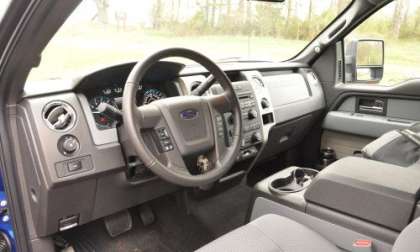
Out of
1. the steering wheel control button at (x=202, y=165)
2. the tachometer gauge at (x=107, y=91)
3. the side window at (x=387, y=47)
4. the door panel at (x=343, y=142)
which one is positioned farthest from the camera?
the door panel at (x=343, y=142)

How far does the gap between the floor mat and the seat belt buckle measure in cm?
103

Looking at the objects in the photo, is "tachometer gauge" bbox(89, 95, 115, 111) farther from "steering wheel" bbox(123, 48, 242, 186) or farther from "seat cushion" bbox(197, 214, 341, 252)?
"seat cushion" bbox(197, 214, 341, 252)

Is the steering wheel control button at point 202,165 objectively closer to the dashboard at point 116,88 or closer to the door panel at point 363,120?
the dashboard at point 116,88

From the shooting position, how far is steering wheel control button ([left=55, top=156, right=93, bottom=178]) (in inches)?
59.8

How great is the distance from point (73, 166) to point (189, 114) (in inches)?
20.8

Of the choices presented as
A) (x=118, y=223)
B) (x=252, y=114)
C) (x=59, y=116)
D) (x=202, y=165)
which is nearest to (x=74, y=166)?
(x=59, y=116)

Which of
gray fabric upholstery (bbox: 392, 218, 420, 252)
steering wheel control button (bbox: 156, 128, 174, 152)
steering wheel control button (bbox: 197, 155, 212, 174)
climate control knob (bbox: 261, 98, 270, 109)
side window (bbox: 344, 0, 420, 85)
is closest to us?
gray fabric upholstery (bbox: 392, 218, 420, 252)

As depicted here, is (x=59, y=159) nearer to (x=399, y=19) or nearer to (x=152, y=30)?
(x=152, y=30)

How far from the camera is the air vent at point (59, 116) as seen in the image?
1.53 meters

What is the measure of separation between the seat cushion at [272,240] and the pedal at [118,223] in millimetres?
964

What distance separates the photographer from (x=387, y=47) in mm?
2787

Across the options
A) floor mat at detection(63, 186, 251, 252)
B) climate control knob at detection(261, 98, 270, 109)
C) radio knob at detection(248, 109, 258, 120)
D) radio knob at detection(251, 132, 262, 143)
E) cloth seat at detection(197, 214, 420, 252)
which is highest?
climate control knob at detection(261, 98, 270, 109)

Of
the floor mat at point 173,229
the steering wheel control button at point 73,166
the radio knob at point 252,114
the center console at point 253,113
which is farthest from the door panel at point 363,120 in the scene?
the steering wheel control button at point 73,166

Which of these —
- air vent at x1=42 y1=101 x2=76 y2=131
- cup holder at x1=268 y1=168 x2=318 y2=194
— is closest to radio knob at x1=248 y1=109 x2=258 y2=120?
cup holder at x1=268 y1=168 x2=318 y2=194
